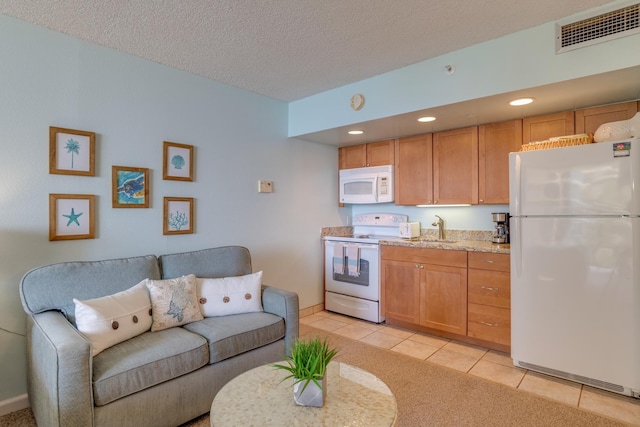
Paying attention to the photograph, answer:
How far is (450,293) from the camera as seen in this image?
10.3 ft

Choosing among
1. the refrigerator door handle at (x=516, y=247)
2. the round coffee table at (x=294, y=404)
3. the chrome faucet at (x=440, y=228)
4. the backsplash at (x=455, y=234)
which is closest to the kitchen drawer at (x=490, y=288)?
the refrigerator door handle at (x=516, y=247)

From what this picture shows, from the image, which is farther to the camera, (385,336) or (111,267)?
(385,336)

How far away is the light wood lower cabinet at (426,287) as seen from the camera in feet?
10.1

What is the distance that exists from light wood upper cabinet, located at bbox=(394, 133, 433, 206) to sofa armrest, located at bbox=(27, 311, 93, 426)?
311 centimetres

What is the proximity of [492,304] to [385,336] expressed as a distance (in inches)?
40.6

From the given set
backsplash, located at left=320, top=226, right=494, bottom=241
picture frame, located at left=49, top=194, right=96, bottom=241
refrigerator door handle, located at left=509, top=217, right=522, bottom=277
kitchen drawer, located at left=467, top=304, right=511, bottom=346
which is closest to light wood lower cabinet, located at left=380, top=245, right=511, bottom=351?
kitchen drawer, located at left=467, top=304, right=511, bottom=346

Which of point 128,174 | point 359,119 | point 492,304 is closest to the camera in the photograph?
point 128,174

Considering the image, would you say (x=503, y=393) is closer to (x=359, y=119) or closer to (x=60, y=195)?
(x=359, y=119)

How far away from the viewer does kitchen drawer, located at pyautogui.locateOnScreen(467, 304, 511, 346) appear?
2.82 m

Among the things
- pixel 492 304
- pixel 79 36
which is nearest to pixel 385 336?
pixel 492 304

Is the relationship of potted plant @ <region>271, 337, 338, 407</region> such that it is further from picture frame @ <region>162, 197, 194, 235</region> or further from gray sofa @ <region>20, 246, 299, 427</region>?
picture frame @ <region>162, 197, 194, 235</region>

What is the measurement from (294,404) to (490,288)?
2.17 metres

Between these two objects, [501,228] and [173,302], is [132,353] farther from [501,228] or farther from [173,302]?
[501,228]

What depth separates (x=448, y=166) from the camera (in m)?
3.45
